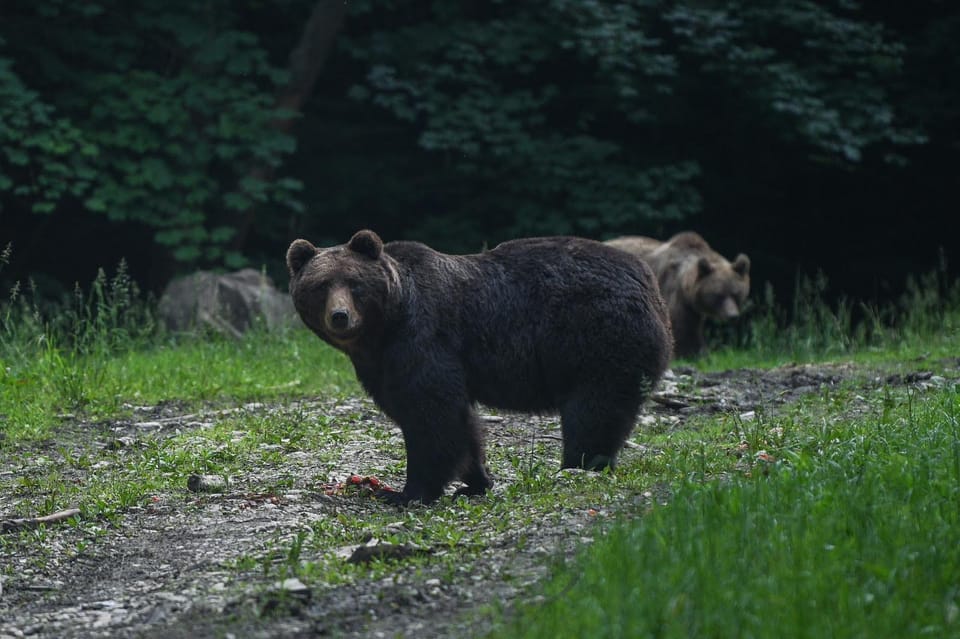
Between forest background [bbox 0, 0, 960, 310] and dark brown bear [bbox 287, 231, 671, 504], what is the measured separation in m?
8.11

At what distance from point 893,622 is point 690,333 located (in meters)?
10.0

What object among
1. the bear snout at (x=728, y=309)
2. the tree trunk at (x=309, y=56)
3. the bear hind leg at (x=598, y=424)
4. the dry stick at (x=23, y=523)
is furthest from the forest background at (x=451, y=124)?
the bear hind leg at (x=598, y=424)

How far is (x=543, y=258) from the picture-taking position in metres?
6.84

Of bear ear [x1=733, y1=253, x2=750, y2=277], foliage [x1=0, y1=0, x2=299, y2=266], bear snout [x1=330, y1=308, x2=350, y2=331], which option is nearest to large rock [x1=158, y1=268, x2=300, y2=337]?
foliage [x1=0, y1=0, x2=299, y2=266]

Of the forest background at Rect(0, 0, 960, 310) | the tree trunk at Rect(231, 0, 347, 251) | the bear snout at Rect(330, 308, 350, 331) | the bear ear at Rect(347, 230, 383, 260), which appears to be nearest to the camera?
the bear snout at Rect(330, 308, 350, 331)

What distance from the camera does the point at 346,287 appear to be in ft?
20.7

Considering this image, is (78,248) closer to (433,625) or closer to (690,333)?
(690,333)

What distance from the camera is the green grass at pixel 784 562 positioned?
12.6 ft

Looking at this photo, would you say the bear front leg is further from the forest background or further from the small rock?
the forest background

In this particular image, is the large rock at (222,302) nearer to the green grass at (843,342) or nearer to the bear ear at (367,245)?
the green grass at (843,342)

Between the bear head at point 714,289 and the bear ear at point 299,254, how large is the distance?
25.4 feet

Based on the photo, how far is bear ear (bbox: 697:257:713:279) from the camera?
13609 mm

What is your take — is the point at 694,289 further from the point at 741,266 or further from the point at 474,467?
the point at 474,467

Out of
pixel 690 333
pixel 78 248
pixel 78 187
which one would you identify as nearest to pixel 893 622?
pixel 690 333
